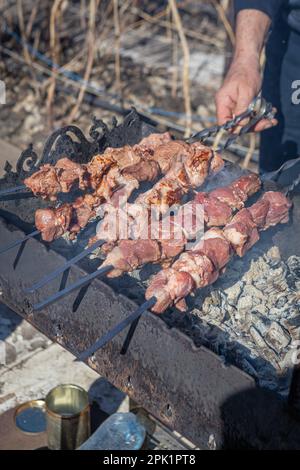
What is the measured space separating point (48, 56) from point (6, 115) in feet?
5.35

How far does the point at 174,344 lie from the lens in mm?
2797

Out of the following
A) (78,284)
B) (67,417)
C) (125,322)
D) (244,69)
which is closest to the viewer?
(125,322)

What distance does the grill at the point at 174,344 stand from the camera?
8.63 ft

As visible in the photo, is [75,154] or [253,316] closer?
[253,316]

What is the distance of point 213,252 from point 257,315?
0.42 meters

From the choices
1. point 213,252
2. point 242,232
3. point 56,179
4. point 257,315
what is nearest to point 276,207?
point 242,232

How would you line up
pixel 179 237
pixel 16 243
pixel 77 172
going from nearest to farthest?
pixel 16 243 → pixel 179 237 → pixel 77 172

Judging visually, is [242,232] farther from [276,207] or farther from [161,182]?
[161,182]

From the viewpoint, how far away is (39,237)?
3.55 metres

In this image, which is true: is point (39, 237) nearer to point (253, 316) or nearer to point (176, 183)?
point (176, 183)

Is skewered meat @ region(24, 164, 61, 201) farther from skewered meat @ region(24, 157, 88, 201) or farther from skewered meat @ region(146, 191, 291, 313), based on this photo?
skewered meat @ region(146, 191, 291, 313)

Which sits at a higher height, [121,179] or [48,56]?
[121,179]

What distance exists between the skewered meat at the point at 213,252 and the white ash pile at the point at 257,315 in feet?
0.59
